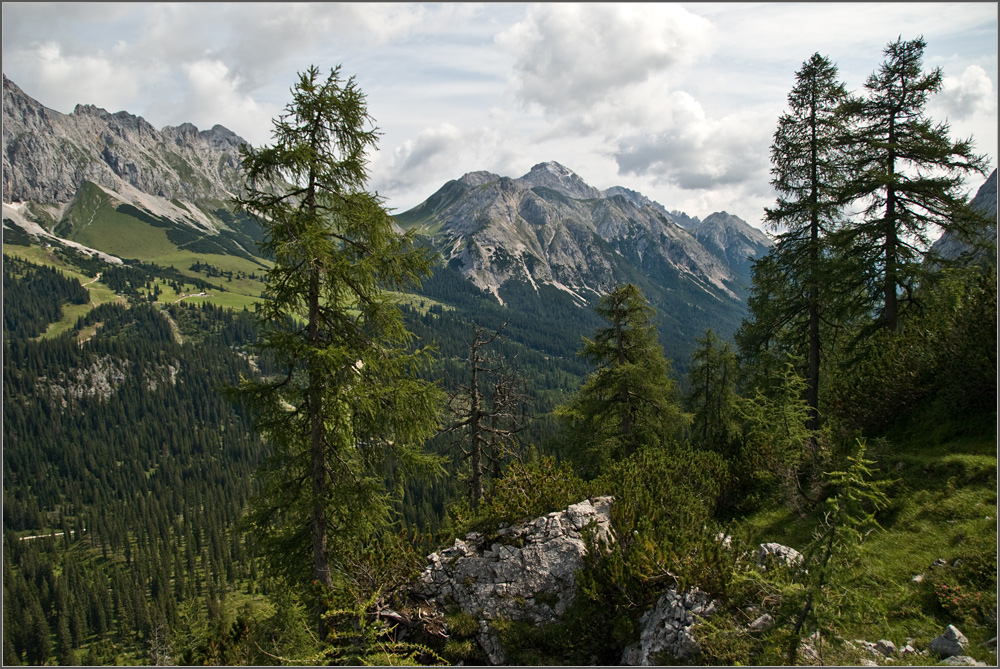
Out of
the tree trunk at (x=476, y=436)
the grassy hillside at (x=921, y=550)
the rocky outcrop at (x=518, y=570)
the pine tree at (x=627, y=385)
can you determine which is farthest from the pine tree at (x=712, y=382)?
the rocky outcrop at (x=518, y=570)

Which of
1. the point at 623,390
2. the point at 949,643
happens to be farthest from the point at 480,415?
the point at 949,643

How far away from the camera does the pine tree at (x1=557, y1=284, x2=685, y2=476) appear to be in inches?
830

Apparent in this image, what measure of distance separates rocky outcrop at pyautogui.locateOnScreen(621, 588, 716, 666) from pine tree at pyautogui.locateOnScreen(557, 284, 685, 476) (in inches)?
448

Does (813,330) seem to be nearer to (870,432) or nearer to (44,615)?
(870,432)

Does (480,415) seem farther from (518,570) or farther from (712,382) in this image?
(712,382)

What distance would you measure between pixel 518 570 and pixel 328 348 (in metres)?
6.38

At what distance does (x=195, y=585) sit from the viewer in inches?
4326

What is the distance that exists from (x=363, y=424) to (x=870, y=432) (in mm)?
14418

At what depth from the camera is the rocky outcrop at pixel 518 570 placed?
10.6 m

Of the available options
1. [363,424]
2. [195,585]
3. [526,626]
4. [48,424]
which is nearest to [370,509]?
[363,424]

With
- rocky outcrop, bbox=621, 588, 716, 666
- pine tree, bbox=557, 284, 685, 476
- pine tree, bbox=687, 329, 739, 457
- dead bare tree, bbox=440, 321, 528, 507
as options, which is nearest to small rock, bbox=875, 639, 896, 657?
rocky outcrop, bbox=621, 588, 716, 666

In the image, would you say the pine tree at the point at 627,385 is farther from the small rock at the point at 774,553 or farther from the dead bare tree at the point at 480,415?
the small rock at the point at 774,553

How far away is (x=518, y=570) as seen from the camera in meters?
10.9

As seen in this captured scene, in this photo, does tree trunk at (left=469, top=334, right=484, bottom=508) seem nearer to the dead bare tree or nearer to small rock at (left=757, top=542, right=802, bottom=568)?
the dead bare tree
